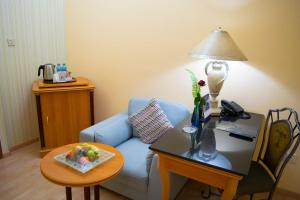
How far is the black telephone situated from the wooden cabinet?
1524 millimetres

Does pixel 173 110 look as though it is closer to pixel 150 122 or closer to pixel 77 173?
pixel 150 122

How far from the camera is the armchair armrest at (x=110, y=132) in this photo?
2.11 m

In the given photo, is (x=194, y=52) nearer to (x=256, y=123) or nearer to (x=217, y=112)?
(x=217, y=112)

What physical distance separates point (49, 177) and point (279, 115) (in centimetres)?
197

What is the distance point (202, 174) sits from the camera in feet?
4.64

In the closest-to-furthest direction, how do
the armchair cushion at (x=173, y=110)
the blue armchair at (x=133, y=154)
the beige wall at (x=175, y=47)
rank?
the blue armchair at (x=133, y=154)
the beige wall at (x=175, y=47)
the armchair cushion at (x=173, y=110)

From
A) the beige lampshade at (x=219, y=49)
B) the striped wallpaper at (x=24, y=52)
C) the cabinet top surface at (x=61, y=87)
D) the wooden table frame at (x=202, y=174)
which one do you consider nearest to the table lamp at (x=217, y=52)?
the beige lampshade at (x=219, y=49)

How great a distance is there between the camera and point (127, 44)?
2.72 metres

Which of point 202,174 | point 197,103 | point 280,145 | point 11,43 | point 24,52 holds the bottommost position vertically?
point 202,174

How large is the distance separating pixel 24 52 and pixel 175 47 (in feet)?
6.04

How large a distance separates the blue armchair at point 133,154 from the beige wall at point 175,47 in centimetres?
28

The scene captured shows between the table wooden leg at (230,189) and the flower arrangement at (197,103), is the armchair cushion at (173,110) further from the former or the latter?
the table wooden leg at (230,189)

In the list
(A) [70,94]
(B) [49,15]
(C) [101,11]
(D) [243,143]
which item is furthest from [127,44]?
(D) [243,143]

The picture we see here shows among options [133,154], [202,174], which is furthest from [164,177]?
[133,154]
